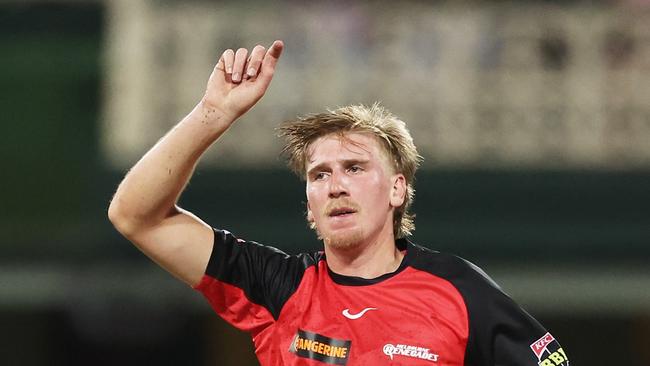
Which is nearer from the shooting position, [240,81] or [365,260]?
[240,81]

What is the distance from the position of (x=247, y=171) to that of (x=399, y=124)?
638 centimetres

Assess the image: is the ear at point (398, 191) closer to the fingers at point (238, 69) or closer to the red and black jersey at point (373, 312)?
the red and black jersey at point (373, 312)

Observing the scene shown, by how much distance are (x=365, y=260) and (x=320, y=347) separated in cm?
40

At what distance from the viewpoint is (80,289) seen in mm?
11352

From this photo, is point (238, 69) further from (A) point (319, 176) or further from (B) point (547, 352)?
(B) point (547, 352)

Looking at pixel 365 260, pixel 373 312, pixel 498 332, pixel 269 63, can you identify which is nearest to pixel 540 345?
pixel 498 332

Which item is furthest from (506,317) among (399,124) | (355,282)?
(399,124)

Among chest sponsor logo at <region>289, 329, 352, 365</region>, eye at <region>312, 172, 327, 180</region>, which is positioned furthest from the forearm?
chest sponsor logo at <region>289, 329, 352, 365</region>

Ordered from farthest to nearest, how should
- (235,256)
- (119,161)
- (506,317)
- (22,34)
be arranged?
1. (22,34)
2. (119,161)
3. (235,256)
4. (506,317)

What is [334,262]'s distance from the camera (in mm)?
4844

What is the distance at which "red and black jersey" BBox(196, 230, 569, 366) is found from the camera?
4539 mm

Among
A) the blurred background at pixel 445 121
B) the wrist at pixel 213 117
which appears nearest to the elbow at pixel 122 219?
the wrist at pixel 213 117

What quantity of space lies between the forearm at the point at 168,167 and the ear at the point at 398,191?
723 mm

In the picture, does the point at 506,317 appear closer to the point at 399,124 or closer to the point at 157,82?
the point at 399,124
